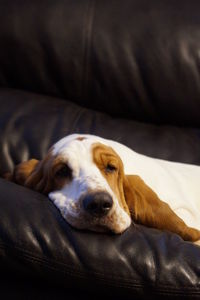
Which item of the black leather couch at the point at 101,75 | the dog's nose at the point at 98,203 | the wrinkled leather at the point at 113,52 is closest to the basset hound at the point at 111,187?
the dog's nose at the point at 98,203

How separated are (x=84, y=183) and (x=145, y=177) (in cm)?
42

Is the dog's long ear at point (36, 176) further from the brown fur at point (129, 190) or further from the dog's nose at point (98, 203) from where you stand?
the dog's nose at point (98, 203)

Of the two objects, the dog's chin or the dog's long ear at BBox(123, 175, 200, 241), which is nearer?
the dog's chin

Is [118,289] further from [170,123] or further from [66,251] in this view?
[170,123]

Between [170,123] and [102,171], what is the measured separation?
0.88 meters

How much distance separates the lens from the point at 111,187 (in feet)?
5.48

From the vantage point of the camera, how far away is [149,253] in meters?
1.40

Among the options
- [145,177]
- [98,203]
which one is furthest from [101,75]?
[98,203]

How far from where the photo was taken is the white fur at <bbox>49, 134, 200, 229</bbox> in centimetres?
162

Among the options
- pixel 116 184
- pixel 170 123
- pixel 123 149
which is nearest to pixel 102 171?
pixel 116 184

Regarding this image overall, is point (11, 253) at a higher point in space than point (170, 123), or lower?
higher

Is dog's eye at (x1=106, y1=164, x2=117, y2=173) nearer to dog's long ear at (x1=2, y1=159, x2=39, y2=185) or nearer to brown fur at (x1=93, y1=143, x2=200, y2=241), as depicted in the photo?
brown fur at (x1=93, y1=143, x2=200, y2=241)

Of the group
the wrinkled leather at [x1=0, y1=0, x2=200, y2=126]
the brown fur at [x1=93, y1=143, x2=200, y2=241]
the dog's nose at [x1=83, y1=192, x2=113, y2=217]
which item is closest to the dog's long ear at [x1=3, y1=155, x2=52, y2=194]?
the brown fur at [x1=93, y1=143, x2=200, y2=241]

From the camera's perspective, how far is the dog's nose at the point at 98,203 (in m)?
1.50
